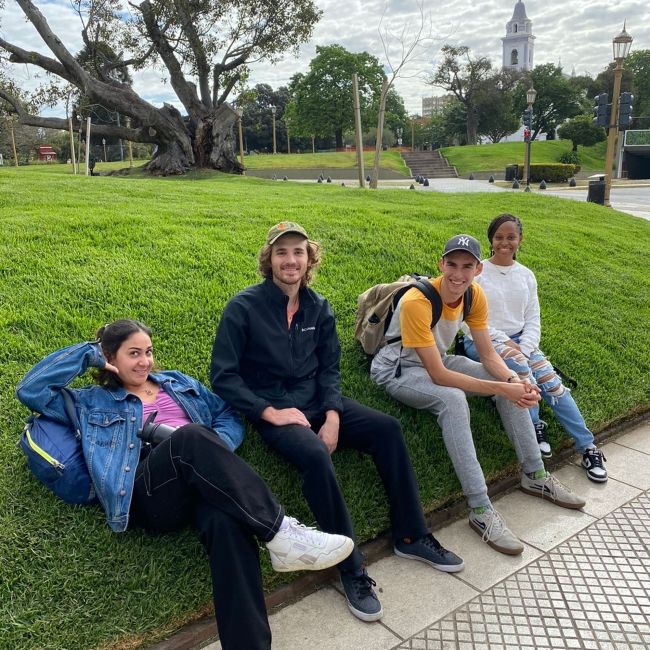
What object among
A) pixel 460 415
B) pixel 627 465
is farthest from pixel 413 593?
pixel 627 465

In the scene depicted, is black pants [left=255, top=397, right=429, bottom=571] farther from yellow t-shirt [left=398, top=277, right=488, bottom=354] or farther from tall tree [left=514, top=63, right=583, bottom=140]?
tall tree [left=514, top=63, right=583, bottom=140]

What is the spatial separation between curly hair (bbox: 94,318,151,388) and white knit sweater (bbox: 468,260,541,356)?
106 inches

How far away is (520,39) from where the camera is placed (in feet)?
358

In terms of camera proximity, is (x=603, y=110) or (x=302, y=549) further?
(x=603, y=110)

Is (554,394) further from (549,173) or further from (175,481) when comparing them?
(549,173)

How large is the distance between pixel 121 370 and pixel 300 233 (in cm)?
123

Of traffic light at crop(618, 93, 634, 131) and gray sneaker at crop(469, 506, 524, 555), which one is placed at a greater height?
traffic light at crop(618, 93, 634, 131)

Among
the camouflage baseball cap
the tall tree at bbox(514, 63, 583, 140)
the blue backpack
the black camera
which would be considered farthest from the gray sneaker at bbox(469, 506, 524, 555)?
the tall tree at bbox(514, 63, 583, 140)

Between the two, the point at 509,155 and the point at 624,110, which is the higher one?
the point at 509,155

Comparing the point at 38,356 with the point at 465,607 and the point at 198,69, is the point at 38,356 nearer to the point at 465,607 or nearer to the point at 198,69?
the point at 465,607

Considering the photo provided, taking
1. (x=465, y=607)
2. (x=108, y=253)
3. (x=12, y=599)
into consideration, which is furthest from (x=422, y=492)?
(x=108, y=253)

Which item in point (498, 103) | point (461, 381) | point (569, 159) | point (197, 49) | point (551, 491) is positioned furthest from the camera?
point (498, 103)

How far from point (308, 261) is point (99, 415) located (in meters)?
1.44

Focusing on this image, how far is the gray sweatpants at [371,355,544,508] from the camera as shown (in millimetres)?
3283
